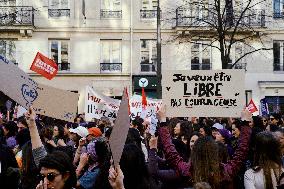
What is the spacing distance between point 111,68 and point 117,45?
53.6 inches

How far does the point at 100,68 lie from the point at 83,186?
26629mm

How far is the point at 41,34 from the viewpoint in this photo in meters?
31.8

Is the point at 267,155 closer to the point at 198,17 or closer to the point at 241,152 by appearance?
the point at 241,152

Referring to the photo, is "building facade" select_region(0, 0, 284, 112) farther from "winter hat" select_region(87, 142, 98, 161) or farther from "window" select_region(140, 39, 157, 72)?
"winter hat" select_region(87, 142, 98, 161)

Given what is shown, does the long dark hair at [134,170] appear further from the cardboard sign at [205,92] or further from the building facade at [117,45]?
the building facade at [117,45]

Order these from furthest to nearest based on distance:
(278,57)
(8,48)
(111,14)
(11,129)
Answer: (278,57), (111,14), (8,48), (11,129)

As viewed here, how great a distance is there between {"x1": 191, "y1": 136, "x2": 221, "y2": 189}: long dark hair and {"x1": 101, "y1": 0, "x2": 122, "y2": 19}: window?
91.0 feet

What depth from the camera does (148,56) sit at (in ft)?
105

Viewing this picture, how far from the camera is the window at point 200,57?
32094mm

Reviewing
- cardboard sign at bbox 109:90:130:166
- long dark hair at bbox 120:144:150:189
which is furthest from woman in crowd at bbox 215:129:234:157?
cardboard sign at bbox 109:90:130:166

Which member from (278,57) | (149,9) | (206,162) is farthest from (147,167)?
(278,57)

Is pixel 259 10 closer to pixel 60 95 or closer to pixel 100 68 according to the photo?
pixel 100 68

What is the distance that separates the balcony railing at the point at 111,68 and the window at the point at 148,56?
4.21 ft

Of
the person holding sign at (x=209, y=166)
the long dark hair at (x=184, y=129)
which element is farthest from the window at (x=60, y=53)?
the person holding sign at (x=209, y=166)
